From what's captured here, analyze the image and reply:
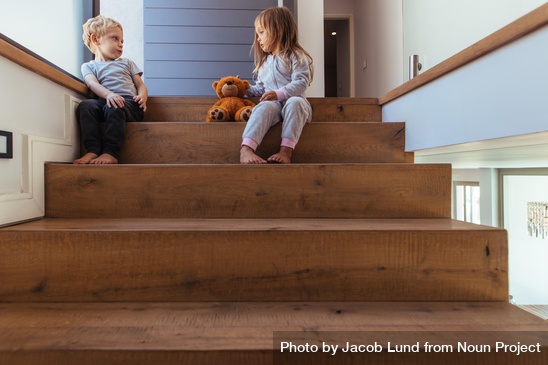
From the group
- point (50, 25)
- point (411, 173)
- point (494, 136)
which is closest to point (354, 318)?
point (411, 173)

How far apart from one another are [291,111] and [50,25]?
1112 mm

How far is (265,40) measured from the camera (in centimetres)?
199

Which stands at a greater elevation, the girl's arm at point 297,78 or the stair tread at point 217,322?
the girl's arm at point 297,78

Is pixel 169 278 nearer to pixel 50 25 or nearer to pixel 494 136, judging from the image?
pixel 494 136

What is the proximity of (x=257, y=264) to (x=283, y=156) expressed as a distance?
61cm

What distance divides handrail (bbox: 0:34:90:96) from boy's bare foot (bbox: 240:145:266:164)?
0.66 meters

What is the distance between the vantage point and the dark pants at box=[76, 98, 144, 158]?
4.88ft

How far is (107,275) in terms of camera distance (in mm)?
957

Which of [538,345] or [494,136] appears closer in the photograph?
[538,345]

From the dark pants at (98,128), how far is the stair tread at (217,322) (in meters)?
0.69

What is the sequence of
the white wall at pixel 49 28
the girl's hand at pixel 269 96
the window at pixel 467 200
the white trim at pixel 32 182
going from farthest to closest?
the window at pixel 467 200 → the girl's hand at pixel 269 96 → the white wall at pixel 49 28 → the white trim at pixel 32 182

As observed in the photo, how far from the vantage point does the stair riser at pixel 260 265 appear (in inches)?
37.6

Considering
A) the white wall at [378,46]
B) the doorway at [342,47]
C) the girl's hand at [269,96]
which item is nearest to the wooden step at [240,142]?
the girl's hand at [269,96]

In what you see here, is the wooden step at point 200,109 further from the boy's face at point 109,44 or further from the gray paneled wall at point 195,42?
the gray paneled wall at point 195,42
